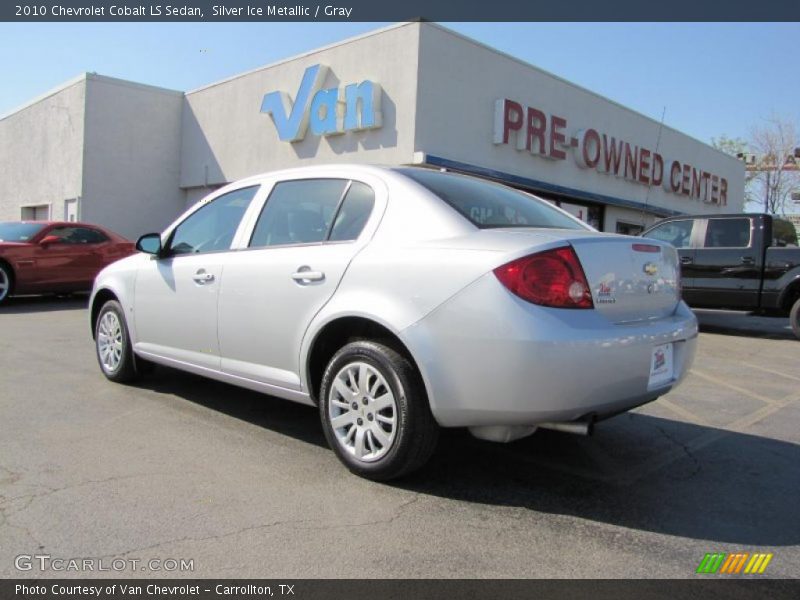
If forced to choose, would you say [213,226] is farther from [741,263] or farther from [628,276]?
[741,263]

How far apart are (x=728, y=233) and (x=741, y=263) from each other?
22.1 inches

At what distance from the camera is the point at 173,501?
3.05m

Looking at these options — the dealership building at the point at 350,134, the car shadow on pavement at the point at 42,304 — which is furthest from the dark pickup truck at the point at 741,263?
the car shadow on pavement at the point at 42,304

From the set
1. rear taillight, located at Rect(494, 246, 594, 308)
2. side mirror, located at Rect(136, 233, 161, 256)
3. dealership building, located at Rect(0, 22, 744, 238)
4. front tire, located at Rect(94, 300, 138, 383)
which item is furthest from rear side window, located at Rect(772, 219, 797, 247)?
front tire, located at Rect(94, 300, 138, 383)

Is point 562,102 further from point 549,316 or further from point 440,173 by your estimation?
point 549,316

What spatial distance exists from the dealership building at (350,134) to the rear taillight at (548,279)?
1080cm

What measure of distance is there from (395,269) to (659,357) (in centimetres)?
139

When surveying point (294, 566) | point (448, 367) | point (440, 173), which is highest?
point (440, 173)

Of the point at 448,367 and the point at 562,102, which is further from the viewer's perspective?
the point at 562,102

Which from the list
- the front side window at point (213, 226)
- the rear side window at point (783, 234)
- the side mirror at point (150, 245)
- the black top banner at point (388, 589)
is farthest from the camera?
the rear side window at point (783, 234)

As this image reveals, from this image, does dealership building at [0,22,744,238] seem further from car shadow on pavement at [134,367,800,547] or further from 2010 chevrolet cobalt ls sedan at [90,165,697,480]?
car shadow on pavement at [134,367,800,547]

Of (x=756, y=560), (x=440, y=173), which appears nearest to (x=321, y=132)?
(x=440, y=173)

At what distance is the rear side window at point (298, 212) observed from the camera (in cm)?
380

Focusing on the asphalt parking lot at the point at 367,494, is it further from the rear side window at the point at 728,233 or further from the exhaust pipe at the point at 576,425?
the rear side window at the point at 728,233
